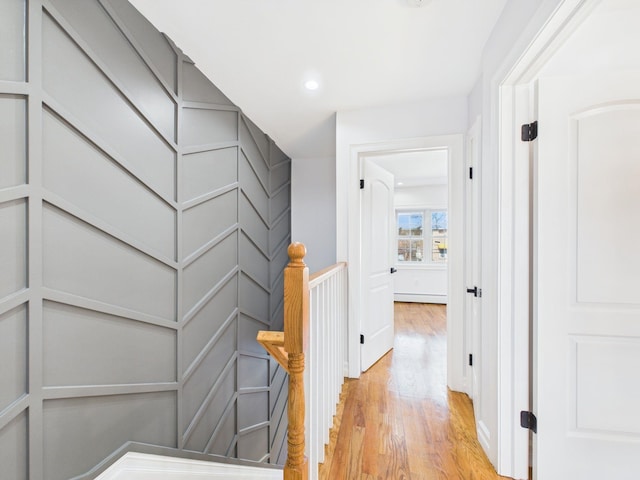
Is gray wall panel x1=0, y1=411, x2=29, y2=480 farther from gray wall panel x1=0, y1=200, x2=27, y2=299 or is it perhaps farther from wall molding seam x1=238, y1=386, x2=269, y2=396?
wall molding seam x1=238, y1=386, x2=269, y2=396

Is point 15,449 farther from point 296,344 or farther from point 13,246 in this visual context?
point 296,344

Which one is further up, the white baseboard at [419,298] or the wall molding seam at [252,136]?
the wall molding seam at [252,136]

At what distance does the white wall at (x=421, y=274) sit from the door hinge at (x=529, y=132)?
14.3ft

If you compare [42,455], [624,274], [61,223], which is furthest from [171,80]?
[624,274]

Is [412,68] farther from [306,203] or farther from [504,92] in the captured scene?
[306,203]

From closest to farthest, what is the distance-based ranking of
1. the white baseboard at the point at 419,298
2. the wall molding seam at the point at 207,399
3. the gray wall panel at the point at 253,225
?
the wall molding seam at the point at 207,399, the gray wall panel at the point at 253,225, the white baseboard at the point at 419,298

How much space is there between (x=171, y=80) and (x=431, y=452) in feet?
8.76

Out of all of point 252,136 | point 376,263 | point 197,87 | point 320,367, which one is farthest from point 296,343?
point 252,136

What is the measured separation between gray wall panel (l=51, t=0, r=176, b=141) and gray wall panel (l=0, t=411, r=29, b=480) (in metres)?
1.38

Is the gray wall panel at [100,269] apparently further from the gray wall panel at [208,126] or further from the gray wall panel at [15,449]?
the gray wall panel at [208,126]

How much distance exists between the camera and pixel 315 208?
12.7 ft

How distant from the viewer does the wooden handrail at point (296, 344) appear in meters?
0.99

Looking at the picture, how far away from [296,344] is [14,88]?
1298 mm

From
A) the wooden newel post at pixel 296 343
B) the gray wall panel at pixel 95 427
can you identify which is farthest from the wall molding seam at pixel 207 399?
the wooden newel post at pixel 296 343
